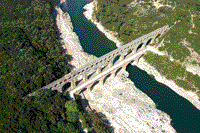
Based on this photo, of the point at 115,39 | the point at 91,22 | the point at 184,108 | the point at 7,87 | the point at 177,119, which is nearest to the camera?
the point at 7,87

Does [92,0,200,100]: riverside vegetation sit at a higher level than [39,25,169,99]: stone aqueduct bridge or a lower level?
higher

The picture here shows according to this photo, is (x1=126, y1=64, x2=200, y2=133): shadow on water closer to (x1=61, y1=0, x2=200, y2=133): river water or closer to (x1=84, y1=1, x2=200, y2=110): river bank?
(x1=61, y1=0, x2=200, y2=133): river water

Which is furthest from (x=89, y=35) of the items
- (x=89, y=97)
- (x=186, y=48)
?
(x=186, y=48)

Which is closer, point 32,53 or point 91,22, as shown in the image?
point 32,53

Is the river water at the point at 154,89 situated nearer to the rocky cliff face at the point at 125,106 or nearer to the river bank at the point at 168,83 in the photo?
the river bank at the point at 168,83

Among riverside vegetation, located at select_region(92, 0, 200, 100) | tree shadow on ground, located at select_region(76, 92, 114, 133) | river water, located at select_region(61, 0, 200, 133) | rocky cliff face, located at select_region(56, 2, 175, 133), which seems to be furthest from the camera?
riverside vegetation, located at select_region(92, 0, 200, 100)

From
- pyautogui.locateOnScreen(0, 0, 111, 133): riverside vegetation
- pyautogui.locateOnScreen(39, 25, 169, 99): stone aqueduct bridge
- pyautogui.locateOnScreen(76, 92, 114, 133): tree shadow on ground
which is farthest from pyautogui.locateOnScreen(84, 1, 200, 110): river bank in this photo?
pyautogui.locateOnScreen(0, 0, 111, 133): riverside vegetation

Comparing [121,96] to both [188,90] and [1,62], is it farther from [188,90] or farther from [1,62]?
[1,62]
